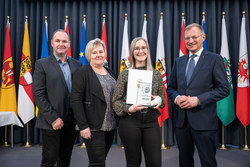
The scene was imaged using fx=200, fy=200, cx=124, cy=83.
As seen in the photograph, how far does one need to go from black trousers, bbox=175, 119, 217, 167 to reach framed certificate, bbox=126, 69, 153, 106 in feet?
1.76

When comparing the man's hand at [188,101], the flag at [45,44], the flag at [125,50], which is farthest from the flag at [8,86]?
the man's hand at [188,101]

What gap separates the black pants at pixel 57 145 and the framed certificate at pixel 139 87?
2.44 feet

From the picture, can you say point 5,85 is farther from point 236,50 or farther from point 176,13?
point 236,50

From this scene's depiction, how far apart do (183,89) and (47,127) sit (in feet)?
4.21

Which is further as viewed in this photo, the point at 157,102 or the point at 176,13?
the point at 176,13

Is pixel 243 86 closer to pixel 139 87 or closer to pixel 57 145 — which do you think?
pixel 139 87

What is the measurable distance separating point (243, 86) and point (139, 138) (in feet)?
9.85

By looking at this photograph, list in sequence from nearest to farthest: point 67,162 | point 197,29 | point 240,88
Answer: point 197,29 → point 67,162 → point 240,88

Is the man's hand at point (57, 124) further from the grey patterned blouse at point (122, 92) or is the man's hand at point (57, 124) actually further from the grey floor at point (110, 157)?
the grey floor at point (110, 157)

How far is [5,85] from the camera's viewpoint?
396cm

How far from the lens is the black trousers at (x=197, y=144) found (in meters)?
1.71

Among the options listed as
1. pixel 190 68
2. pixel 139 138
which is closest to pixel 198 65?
pixel 190 68

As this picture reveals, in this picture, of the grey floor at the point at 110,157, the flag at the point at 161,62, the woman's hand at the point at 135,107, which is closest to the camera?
the woman's hand at the point at 135,107

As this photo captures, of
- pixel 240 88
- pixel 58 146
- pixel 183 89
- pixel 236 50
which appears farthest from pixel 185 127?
pixel 236 50
